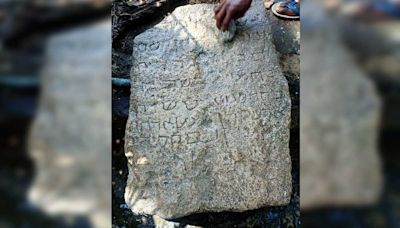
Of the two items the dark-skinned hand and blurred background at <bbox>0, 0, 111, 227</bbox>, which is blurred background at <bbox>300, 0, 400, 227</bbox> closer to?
blurred background at <bbox>0, 0, 111, 227</bbox>

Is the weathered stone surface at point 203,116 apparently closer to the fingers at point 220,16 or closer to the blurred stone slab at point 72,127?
the fingers at point 220,16

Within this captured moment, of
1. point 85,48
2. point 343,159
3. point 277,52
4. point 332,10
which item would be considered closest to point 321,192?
point 343,159

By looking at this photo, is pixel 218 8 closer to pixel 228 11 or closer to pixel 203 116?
pixel 228 11

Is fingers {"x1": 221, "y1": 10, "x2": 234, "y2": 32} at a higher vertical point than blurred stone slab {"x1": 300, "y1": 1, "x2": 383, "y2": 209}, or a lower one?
higher

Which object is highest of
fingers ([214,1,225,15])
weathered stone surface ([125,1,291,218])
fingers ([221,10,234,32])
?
fingers ([214,1,225,15])

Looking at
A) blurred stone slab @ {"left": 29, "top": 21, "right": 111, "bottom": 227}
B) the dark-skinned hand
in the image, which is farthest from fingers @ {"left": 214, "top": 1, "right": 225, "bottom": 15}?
blurred stone slab @ {"left": 29, "top": 21, "right": 111, "bottom": 227}

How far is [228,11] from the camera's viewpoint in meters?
1.11

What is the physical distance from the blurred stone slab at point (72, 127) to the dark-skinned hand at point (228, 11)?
0.60 m

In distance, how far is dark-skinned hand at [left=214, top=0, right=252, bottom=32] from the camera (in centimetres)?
109

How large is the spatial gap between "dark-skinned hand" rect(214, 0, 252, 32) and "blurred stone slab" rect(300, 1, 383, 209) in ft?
1.50

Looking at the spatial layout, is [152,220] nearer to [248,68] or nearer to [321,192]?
[248,68]

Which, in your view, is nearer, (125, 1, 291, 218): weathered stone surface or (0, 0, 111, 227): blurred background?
(0, 0, 111, 227): blurred background

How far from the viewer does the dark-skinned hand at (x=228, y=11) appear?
43.1 inches

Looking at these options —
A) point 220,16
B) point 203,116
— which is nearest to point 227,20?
point 220,16
